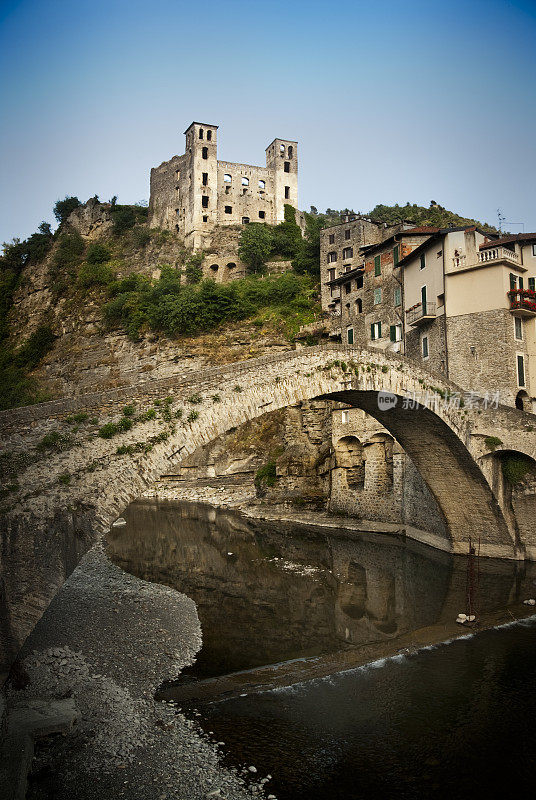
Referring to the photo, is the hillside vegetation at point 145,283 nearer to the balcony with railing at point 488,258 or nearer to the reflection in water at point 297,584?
the balcony with railing at point 488,258

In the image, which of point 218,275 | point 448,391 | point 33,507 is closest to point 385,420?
point 448,391

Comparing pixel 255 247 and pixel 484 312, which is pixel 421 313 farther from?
pixel 255 247

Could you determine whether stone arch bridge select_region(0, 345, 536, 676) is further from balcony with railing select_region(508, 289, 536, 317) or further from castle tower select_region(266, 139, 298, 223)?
castle tower select_region(266, 139, 298, 223)

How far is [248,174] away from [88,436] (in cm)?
5320

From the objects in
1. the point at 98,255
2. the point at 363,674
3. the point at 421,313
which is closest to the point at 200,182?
the point at 98,255

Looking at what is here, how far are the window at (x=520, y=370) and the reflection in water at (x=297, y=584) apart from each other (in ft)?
24.6

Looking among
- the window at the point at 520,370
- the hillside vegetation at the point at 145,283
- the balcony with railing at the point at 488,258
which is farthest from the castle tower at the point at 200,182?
the window at the point at 520,370

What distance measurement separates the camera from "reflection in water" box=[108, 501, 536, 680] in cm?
1255

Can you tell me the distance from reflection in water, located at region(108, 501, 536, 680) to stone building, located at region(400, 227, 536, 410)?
7.68 m

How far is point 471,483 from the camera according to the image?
1852 centimetres

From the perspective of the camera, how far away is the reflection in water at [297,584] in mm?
12555

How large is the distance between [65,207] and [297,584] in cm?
5802

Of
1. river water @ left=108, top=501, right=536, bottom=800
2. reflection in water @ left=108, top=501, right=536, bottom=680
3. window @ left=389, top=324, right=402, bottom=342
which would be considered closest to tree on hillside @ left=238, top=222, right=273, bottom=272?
window @ left=389, top=324, right=402, bottom=342

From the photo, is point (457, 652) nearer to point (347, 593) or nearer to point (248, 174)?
point (347, 593)
